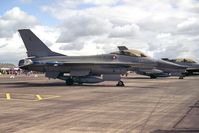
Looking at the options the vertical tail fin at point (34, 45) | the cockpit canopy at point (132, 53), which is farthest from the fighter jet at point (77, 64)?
the cockpit canopy at point (132, 53)

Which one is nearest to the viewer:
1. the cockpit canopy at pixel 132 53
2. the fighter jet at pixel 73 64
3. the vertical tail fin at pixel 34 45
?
the fighter jet at pixel 73 64

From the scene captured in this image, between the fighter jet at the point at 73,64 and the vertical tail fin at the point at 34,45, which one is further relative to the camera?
the vertical tail fin at the point at 34,45

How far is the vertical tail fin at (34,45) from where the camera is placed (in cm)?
3065

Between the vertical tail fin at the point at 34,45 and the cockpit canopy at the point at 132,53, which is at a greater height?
the vertical tail fin at the point at 34,45

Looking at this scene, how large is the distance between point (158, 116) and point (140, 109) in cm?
187

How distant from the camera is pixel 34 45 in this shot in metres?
30.7

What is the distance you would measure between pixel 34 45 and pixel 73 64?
3863 mm

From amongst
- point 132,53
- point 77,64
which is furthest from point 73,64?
point 132,53

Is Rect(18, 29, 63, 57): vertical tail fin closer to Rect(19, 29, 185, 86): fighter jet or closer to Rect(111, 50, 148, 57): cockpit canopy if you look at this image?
Rect(19, 29, 185, 86): fighter jet

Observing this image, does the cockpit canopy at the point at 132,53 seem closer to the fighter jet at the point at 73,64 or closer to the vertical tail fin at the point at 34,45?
the fighter jet at the point at 73,64

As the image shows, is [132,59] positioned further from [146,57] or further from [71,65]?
[71,65]

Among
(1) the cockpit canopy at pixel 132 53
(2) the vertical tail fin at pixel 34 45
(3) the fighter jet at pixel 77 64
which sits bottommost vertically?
(3) the fighter jet at pixel 77 64

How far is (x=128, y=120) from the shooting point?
10508mm

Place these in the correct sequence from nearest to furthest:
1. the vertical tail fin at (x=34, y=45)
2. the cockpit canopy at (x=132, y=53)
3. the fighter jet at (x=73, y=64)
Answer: the fighter jet at (x=73, y=64), the cockpit canopy at (x=132, y=53), the vertical tail fin at (x=34, y=45)
